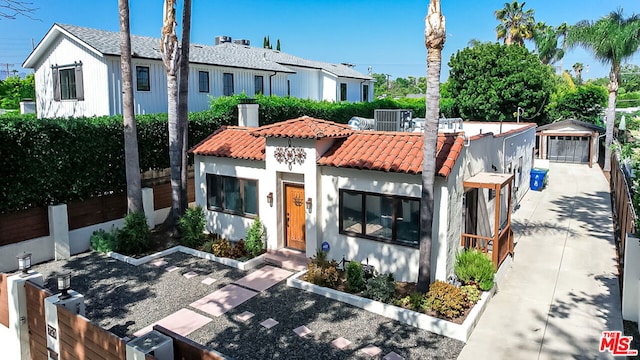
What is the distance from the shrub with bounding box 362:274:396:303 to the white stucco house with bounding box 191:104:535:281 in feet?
3.45

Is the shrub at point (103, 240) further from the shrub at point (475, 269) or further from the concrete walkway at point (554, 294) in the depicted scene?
the concrete walkway at point (554, 294)

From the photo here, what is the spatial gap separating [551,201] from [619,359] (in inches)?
608

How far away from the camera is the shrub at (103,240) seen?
47.8ft

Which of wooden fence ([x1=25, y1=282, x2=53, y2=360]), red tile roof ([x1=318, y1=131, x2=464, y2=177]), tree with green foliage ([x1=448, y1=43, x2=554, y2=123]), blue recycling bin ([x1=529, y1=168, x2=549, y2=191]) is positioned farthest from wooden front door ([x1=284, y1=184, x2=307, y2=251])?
tree with green foliage ([x1=448, y1=43, x2=554, y2=123])

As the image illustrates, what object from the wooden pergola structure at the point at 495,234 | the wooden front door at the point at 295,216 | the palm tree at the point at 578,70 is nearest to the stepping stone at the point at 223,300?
the wooden front door at the point at 295,216

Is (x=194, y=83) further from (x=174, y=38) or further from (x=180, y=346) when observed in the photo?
(x=180, y=346)

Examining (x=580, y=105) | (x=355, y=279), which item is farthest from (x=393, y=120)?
(x=580, y=105)

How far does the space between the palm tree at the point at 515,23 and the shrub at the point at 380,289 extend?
150ft

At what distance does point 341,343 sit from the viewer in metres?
9.20

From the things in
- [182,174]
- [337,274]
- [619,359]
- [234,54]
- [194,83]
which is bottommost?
[619,359]

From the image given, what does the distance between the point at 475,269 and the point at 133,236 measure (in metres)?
10.1

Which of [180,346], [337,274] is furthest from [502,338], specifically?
[180,346]

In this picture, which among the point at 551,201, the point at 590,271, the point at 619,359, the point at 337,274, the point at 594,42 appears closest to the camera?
the point at 619,359

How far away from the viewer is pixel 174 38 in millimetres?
14914
